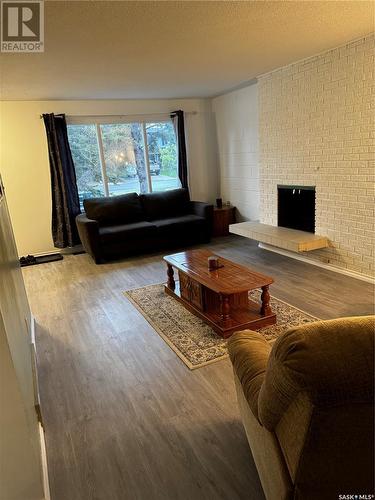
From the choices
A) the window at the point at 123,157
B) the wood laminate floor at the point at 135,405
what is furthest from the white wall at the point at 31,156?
the wood laminate floor at the point at 135,405

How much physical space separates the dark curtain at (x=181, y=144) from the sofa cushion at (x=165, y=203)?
37 cm

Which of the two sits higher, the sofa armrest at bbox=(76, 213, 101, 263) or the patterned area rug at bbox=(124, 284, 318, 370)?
the sofa armrest at bbox=(76, 213, 101, 263)

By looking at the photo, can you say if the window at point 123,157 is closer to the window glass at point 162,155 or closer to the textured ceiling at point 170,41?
the window glass at point 162,155

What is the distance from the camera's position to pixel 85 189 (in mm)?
5824

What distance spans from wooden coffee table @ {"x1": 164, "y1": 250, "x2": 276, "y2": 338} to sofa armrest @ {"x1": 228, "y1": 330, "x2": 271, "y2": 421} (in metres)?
1.09

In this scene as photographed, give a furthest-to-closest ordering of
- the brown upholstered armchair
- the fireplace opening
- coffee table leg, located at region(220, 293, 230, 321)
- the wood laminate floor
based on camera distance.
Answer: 1. the fireplace opening
2. coffee table leg, located at region(220, 293, 230, 321)
3. the wood laminate floor
4. the brown upholstered armchair

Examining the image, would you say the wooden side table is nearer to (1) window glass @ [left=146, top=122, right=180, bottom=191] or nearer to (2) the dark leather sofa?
(2) the dark leather sofa

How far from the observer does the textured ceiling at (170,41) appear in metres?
2.32

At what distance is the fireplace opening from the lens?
14.3 feet

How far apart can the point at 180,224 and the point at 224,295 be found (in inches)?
107

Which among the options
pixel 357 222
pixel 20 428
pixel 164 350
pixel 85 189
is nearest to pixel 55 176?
pixel 85 189

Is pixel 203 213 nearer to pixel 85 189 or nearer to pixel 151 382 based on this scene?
pixel 85 189

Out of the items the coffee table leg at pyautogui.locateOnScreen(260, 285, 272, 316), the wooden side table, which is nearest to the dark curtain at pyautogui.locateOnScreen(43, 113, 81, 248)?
the wooden side table

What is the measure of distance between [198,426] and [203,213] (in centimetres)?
398
